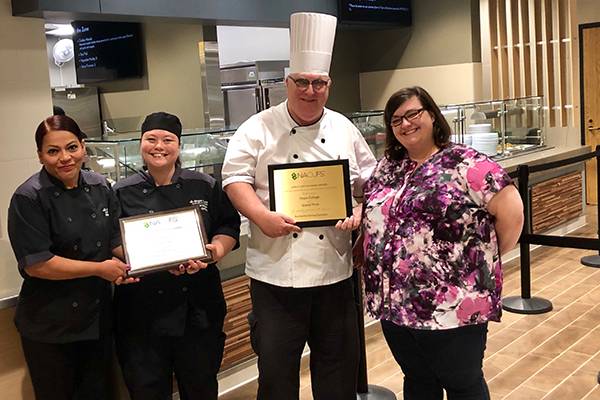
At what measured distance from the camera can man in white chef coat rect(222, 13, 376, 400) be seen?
89.6 inches

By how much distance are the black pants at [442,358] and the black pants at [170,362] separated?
661 mm

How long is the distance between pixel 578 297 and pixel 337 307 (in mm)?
3027

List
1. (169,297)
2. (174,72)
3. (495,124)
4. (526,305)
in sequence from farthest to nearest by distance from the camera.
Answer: (174,72) < (495,124) < (526,305) < (169,297)

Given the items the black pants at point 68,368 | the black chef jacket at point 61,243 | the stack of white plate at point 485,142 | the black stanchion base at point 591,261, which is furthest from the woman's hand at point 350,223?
the black stanchion base at point 591,261

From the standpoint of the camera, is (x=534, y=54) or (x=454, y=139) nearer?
(x=454, y=139)

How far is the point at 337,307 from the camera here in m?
2.39

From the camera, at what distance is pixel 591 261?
5559 millimetres

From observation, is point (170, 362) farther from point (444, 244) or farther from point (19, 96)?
point (19, 96)

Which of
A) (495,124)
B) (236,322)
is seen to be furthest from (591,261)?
(236,322)

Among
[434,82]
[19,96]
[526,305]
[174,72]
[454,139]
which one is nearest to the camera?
[19,96]

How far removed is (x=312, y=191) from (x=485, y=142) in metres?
3.82

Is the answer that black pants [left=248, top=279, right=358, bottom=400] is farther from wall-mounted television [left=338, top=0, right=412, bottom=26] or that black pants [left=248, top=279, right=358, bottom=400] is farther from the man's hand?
wall-mounted television [left=338, top=0, right=412, bottom=26]

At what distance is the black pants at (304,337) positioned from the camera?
231 cm

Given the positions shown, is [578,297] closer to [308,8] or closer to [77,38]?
Answer: [308,8]
